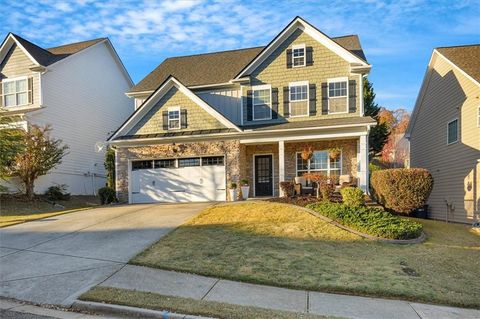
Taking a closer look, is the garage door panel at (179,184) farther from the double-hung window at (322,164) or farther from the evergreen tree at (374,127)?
the evergreen tree at (374,127)

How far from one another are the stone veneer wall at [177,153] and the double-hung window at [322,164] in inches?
130

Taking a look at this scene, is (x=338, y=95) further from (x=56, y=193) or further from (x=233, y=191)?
(x=56, y=193)

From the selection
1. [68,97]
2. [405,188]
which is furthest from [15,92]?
[405,188]

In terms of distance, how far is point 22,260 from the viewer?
810 centimetres

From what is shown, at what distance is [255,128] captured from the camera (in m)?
17.1

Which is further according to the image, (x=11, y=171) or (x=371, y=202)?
(x=11, y=171)

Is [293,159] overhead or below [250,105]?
below

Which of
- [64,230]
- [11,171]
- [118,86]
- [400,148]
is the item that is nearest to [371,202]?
[64,230]

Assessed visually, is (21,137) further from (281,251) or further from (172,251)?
(281,251)

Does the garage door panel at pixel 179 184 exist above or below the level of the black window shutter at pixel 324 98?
below

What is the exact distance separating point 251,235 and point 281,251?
148 centimetres

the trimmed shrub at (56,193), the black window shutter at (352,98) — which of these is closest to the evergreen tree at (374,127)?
the black window shutter at (352,98)

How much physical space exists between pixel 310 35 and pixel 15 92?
17254 millimetres

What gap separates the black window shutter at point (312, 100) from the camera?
17.5 m
